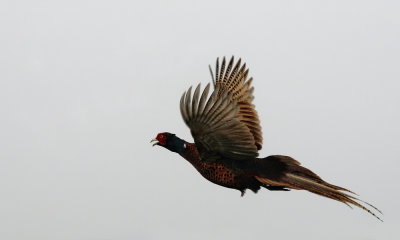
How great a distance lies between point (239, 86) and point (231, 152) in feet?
6.12

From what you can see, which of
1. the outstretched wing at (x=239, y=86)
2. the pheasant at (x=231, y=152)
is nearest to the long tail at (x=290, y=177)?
the pheasant at (x=231, y=152)

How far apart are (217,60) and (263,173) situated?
238cm

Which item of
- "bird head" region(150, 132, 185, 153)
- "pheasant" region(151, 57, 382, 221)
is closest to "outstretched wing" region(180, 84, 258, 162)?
"pheasant" region(151, 57, 382, 221)

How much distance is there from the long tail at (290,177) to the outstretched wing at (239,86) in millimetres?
1062

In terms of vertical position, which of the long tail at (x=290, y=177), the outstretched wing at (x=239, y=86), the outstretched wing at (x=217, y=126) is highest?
the outstretched wing at (x=239, y=86)

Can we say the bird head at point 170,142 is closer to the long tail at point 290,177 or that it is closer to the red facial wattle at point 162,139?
the red facial wattle at point 162,139

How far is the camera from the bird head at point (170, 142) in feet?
30.9

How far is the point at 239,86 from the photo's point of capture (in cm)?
1016

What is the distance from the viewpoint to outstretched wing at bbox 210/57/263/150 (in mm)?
9883

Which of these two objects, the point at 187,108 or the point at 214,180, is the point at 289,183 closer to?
the point at 214,180

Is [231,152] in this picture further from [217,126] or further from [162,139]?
[162,139]

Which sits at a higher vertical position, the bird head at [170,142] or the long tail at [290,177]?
the bird head at [170,142]

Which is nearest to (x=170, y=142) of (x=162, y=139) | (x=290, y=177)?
(x=162, y=139)

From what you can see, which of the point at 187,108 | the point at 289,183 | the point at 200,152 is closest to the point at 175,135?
the point at 200,152
